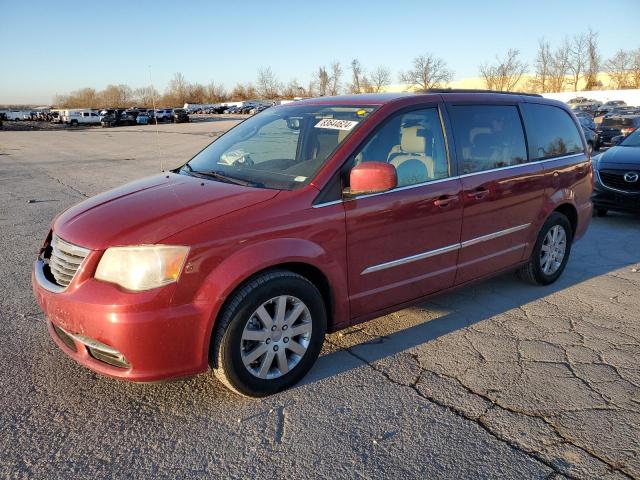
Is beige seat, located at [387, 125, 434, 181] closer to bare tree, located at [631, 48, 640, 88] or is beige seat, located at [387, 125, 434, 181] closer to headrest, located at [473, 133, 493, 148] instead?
headrest, located at [473, 133, 493, 148]

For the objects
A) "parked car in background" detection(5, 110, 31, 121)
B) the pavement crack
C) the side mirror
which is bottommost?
the pavement crack

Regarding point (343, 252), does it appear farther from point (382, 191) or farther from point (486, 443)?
point (486, 443)

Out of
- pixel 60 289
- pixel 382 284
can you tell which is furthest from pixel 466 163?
pixel 60 289

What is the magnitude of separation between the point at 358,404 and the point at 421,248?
1.23 metres

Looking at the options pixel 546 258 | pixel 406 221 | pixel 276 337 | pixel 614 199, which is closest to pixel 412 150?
pixel 406 221

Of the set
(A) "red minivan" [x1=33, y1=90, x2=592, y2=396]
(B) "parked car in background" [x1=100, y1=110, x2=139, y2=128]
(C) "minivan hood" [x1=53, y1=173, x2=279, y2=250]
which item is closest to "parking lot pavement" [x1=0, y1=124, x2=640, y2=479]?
(A) "red minivan" [x1=33, y1=90, x2=592, y2=396]

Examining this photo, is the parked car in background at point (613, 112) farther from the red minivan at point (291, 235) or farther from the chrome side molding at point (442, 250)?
the red minivan at point (291, 235)

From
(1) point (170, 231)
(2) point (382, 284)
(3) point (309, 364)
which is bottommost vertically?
(3) point (309, 364)

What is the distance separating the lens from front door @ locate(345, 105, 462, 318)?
342 cm

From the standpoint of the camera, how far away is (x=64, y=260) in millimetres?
3045

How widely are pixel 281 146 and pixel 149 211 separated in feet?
3.98

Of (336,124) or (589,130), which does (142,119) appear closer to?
(589,130)

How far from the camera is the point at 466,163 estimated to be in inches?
159

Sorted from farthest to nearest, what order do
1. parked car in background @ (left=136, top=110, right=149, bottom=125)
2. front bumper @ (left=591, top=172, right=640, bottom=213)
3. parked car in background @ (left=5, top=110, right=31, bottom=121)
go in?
parked car in background @ (left=5, top=110, right=31, bottom=121), parked car in background @ (left=136, top=110, right=149, bottom=125), front bumper @ (left=591, top=172, right=640, bottom=213)
